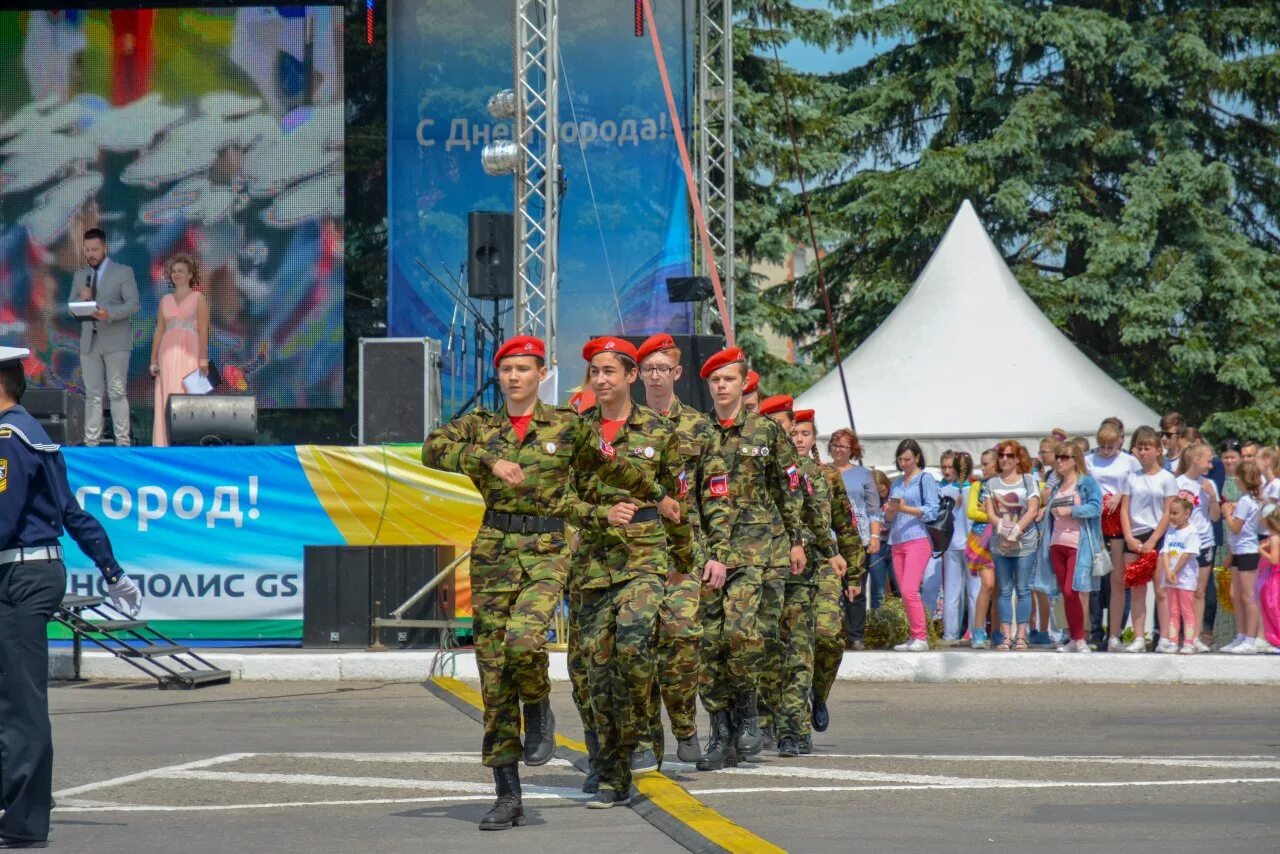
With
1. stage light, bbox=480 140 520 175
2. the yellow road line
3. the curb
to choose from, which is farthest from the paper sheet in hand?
the yellow road line

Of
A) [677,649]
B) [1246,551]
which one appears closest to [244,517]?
[1246,551]

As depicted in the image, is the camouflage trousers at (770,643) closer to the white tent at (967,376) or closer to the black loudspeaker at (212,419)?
the black loudspeaker at (212,419)

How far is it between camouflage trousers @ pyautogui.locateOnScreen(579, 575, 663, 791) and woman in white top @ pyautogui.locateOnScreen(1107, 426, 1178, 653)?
8.29m

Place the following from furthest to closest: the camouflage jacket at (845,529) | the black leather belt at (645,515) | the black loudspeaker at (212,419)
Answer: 1. the black loudspeaker at (212,419)
2. the camouflage jacket at (845,529)
3. the black leather belt at (645,515)

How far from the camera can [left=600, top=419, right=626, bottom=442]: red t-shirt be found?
332 inches

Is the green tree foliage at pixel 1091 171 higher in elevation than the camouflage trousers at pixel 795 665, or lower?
higher

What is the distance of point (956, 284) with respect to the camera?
2342cm

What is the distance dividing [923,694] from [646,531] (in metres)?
6.61

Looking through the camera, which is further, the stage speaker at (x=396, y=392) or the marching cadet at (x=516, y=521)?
the stage speaker at (x=396, y=392)

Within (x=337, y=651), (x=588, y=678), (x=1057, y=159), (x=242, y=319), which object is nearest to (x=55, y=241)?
(x=242, y=319)

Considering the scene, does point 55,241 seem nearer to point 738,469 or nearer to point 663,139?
point 663,139

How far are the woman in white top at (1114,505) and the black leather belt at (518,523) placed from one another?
343 inches

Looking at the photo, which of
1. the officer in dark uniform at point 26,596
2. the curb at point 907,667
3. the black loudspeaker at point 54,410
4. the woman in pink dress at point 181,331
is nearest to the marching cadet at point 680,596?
the officer in dark uniform at point 26,596

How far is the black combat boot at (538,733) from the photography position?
898cm
